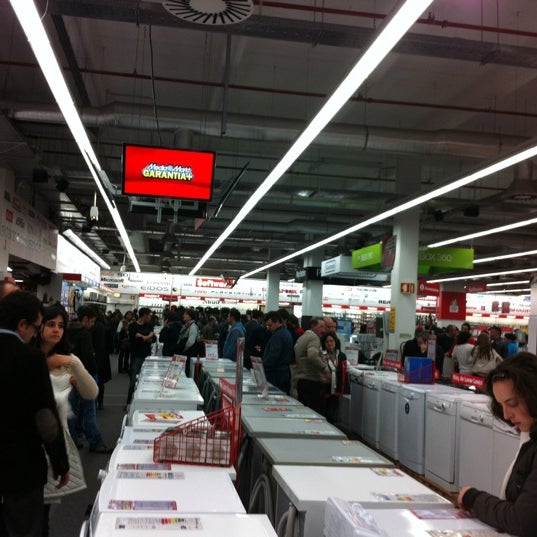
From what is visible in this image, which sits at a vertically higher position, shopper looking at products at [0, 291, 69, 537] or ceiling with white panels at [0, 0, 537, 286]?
ceiling with white panels at [0, 0, 537, 286]

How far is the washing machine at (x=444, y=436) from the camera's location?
19.0 ft

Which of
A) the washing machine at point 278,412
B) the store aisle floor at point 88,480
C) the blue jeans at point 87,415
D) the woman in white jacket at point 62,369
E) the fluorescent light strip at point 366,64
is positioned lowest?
the store aisle floor at point 88,480

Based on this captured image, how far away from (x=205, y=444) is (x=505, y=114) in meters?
7.63

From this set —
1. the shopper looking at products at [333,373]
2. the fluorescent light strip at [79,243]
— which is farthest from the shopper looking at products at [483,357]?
the fluorescent light strip at [79,243]

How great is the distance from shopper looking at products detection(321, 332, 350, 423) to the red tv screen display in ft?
8.07

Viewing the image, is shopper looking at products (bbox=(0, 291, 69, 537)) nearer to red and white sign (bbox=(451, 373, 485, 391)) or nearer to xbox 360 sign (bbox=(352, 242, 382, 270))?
red and white sign (bbox=(451, 373, 485, 391))

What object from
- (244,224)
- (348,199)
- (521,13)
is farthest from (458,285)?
(521,13)

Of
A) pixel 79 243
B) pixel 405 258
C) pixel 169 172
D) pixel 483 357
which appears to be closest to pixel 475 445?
pixel 483 357

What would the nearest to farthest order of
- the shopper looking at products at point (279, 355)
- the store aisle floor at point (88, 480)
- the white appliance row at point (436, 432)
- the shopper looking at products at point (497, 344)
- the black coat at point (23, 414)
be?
the black coat at point (23, 414) → the store aisle floor at point (88, 480) → the white appliance row at point (436, 432) → the shopper looking at products at point (279, 355) → the shopper looking at products at point (497, 344)

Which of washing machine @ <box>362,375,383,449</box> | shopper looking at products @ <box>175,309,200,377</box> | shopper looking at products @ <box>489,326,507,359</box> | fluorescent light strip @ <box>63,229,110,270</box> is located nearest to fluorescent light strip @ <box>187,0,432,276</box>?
washing machine @ <box>362,375,383,449</box>

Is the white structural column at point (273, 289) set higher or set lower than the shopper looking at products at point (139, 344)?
higher

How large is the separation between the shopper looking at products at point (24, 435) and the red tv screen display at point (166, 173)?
4.54m

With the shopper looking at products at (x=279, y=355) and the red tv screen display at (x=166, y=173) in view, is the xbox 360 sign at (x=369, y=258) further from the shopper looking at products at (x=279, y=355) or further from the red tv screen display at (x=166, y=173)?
the red tv screen display at (x=166, y=173)

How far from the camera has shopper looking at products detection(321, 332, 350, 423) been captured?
7277 mm
